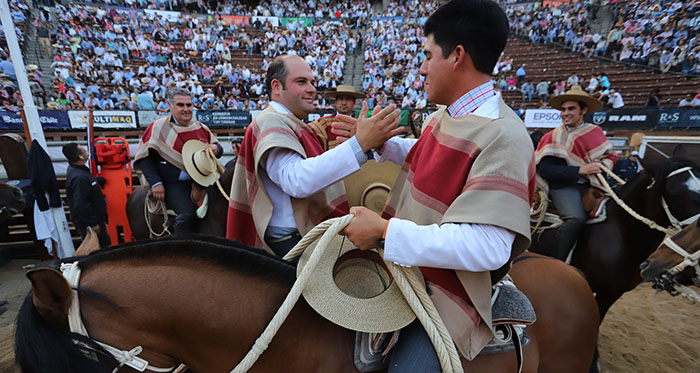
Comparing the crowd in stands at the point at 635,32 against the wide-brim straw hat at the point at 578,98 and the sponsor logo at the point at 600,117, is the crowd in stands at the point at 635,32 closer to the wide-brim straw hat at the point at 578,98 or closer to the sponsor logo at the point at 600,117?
the sponsor logo at the point at 600,117

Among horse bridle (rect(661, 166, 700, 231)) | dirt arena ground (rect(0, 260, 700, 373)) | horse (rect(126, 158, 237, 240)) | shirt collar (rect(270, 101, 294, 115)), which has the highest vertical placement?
shirt collar (rect(270, 101, 294, 115))

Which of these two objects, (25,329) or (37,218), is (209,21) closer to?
(37,218)

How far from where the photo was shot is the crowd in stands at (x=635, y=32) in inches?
624

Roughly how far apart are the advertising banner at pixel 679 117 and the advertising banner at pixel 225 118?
50.3 feet

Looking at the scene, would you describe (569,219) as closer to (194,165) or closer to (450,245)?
(450,245)

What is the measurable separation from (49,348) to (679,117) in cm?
1646

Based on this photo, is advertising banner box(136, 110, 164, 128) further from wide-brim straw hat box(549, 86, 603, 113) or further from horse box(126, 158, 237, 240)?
wide-brim straw hat box(549, 86, 603, 113)

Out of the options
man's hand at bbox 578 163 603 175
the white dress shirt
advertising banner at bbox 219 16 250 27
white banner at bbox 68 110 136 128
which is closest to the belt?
the white dress shirt

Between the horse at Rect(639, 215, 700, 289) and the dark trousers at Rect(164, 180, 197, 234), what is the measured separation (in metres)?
5.00

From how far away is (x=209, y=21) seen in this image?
26.8 m

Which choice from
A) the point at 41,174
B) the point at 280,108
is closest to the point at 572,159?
the point at 280,108

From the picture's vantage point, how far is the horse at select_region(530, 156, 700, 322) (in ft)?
10.5

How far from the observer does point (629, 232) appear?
3.67 metres

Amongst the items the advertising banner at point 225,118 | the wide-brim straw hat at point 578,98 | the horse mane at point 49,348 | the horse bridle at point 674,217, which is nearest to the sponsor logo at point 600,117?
the wide-brim straw hat at point 578,98
